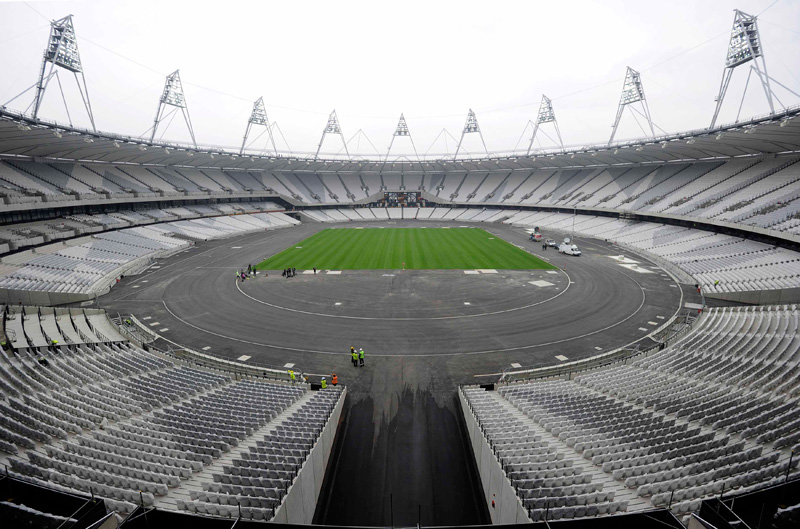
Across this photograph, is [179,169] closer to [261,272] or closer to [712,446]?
[261,272]

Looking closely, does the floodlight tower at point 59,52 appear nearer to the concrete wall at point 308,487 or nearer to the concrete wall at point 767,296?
the concrete wall at point 308,487

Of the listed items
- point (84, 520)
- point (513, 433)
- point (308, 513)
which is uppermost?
point (84, 520)

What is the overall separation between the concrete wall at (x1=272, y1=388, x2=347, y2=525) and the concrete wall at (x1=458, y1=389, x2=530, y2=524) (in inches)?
197

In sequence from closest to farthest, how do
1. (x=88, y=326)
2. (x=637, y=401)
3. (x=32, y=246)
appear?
(x=637, y=401), (x=88, y=326), (x=32, y=246)

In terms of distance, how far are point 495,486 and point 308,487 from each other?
507cm

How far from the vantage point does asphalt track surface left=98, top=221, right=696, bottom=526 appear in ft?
36.4

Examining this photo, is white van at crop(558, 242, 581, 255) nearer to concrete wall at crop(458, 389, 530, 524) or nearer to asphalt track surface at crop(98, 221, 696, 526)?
asphalt track surface at crop(98, 221, 696, 526)

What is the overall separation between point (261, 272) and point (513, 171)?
74.5 metres

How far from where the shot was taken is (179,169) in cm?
7038

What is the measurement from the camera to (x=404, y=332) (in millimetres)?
22797

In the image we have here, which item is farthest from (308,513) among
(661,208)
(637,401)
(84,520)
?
(661,208)

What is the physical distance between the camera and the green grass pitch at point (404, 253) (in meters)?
39.7

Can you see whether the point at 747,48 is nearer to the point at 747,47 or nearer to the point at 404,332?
the point at 747,47

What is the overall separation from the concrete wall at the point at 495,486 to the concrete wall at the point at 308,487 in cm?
501
